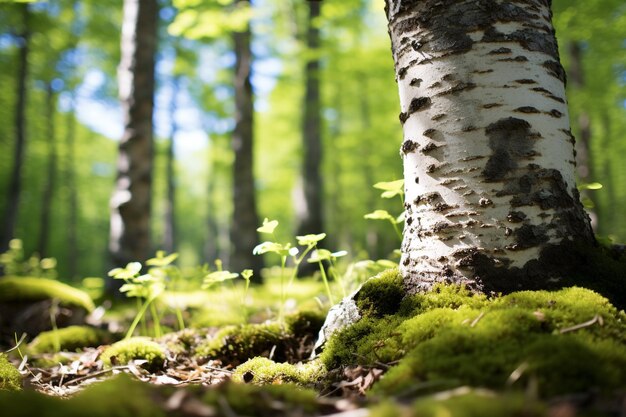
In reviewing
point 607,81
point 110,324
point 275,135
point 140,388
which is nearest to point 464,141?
point 140,388

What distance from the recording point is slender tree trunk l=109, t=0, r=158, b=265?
16.8 feet

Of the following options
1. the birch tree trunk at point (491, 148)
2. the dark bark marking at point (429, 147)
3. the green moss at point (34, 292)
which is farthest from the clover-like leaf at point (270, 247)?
the green moss at point (34, 292)

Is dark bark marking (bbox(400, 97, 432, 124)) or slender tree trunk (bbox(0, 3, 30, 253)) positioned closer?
dark bark marking (bbox(400, 97, 432, 124))

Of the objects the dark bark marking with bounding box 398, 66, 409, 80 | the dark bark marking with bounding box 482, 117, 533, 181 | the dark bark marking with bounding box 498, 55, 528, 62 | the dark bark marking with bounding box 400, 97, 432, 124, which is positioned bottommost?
the dark bark marking with bounding box 482, 117, 533, 181

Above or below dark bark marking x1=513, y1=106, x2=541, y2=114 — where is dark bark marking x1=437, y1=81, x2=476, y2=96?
above

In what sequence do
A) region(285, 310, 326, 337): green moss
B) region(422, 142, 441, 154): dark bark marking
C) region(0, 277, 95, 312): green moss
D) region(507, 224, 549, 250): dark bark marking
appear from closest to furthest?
region(507, 224, 549, 250): dark bark marking < region(422, 142, 441, 154): dark bark marking < region(285, 310, 326, 337): green moss < region(0, 277, 95, 312): green moss

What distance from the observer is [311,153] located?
9.59 m

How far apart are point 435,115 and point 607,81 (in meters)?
13.5

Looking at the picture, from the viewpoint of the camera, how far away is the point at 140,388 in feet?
3.31

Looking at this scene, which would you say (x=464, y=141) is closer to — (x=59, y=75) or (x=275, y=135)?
(x=59, y=75)

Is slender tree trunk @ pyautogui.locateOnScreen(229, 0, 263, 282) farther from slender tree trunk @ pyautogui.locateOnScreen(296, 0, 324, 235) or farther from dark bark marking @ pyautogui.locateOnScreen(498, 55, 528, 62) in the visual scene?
dark bark marking @ pyautogui.locateOnScreen(498, 55, 528, 62)

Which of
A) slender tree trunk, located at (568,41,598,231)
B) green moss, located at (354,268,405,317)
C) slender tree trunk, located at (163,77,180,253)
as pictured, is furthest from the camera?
slender tree trunk, located at (163,77,180,253)

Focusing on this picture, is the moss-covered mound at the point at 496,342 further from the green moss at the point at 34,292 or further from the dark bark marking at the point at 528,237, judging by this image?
the green moss at the point at 34,292

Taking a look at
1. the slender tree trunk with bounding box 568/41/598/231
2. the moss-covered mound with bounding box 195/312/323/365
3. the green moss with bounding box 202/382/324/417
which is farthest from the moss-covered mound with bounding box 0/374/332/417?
the slender tree trunk with bounding box 568/41/598/231
